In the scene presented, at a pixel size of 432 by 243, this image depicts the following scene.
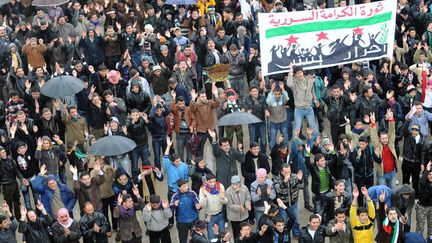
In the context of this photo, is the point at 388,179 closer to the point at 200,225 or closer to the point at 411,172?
the point at 411,172

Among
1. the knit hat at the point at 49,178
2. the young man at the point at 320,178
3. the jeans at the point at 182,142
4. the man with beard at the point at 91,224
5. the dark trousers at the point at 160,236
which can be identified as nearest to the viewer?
the man with beard at the point at 91,224

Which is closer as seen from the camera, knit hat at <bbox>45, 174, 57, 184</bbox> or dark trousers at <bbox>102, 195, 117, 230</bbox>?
knit hat at <bbox>45, 174, 57, 184</bbox>

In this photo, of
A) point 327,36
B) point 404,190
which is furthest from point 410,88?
point 404,190

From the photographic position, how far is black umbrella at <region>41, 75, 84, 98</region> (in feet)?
54.0

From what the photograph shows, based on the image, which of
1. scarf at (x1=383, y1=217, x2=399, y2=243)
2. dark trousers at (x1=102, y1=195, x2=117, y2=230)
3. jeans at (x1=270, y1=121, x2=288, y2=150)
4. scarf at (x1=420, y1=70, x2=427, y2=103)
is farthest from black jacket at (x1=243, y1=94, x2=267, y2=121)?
scarf at (x1=383, y1=217, x2=399, y2=243)

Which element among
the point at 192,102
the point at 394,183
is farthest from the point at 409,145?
the point at 192,102

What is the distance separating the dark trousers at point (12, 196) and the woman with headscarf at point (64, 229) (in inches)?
82.4

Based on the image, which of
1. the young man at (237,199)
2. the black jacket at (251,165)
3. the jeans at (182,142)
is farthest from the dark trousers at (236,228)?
the jeans at (182,142)

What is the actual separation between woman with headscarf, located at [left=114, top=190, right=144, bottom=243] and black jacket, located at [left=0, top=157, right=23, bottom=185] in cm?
216

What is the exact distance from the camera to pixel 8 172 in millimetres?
15031

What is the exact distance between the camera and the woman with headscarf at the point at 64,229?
1334cm

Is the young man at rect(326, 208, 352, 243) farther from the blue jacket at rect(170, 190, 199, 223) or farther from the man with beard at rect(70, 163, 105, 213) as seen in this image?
the man with beard at rect(70, 163, 105, 213)

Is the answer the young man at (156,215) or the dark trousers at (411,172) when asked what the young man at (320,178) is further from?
the young man at (156,215)

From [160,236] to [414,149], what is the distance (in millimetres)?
4573
